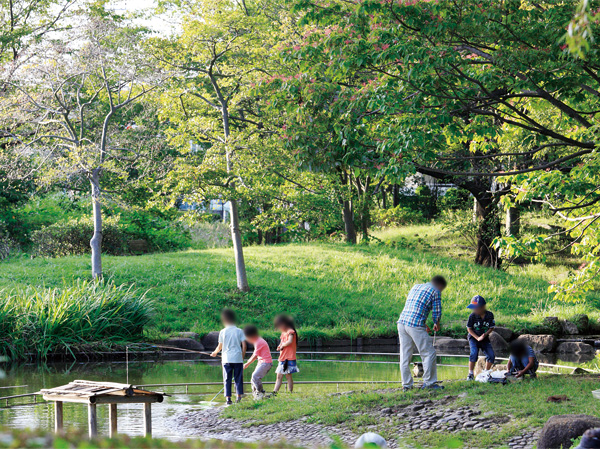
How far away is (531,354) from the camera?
31.7 feet

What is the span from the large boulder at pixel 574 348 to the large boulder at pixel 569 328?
4.85 ft

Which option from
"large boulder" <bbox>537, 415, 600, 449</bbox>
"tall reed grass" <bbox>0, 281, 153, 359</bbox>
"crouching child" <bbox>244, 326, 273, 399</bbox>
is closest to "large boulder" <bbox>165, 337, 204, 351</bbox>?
"tall reed grass" <bbox>0, 281, 153, 359</bbox>

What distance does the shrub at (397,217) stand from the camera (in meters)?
33.4

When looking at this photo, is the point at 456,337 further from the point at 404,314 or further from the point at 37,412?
the point at 37,412

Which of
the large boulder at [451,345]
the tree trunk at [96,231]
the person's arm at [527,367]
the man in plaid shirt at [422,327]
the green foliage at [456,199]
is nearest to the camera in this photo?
the man in plaid shirt at [422,327]

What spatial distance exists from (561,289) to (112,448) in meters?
11.4

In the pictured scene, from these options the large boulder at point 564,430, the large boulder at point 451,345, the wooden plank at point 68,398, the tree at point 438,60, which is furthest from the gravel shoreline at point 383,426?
the large boulder at point 451,345

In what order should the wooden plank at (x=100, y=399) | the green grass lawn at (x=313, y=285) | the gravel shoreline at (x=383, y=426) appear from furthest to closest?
the green grass lawn at (x=313, y=285), the gravel shoreline at (x=383, y=426), the wooden plank at (x=100, y=399)

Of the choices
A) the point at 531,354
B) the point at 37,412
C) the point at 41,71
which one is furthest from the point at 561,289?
the point at 41,71

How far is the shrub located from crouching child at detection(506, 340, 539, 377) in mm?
23768

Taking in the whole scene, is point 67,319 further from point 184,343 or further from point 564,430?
point 564,430

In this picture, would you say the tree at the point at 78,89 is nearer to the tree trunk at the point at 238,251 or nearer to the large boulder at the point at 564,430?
the tree trunk at the point at 238,251

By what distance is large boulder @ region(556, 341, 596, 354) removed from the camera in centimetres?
1702

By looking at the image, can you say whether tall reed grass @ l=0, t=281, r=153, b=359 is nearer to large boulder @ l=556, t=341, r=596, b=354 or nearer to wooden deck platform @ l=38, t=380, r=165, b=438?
wooden deck platform @ l=38, t=380, r=165, b=438
